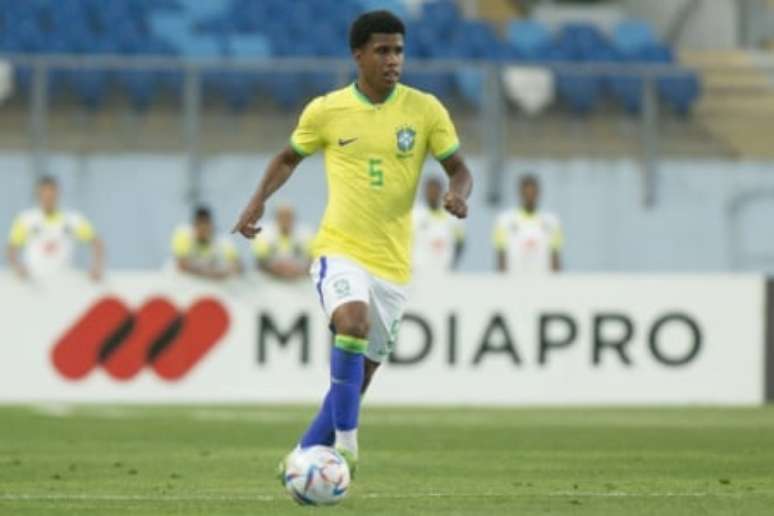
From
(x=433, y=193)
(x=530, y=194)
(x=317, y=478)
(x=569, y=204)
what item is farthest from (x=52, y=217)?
(x=317, y=478)

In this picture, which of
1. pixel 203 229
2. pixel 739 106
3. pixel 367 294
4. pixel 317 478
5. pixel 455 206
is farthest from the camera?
pixel 739 106

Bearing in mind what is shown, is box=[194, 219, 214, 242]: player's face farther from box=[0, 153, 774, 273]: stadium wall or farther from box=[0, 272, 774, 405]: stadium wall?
box=[0, 153, 774, 273]: stadium wall

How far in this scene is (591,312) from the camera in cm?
2055

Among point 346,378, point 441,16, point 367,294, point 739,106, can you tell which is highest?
point 441,16

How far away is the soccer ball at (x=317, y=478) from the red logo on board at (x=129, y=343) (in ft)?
33.8

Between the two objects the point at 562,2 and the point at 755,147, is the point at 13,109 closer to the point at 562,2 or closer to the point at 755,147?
the point at 755,147

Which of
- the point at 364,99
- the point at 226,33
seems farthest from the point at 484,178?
the point at 364,99

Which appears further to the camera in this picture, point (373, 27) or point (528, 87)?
point (528, 87)

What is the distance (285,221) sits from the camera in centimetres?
2114

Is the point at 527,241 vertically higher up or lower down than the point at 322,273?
higher up

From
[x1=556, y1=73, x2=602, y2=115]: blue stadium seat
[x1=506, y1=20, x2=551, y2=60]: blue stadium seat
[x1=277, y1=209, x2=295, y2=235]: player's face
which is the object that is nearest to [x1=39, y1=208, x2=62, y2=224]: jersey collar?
[x1=277, y1=209, x2=295, y2=235]: player's face

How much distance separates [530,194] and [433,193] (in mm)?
870

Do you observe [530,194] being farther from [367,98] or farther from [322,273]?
[322,273]

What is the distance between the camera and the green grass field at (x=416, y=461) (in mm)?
10188
